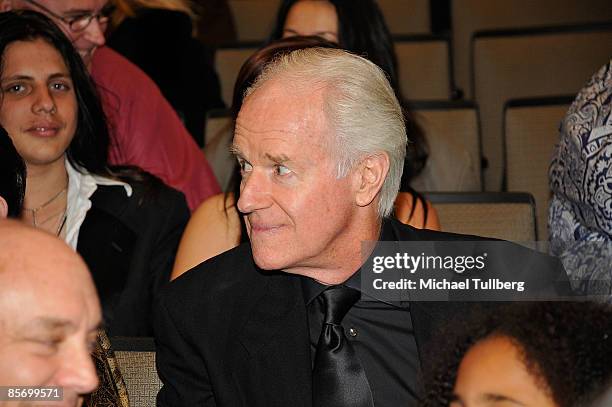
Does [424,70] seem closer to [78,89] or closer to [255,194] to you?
[78,89]

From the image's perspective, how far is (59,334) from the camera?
1.04 meters

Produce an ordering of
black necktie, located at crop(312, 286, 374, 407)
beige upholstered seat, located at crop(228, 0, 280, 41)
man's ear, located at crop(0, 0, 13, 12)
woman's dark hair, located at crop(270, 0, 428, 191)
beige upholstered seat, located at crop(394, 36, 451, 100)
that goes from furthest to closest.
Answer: beige upholstered seat, located at crop(228, 0, 280, 41)
beige upholstered seat, located at crop(394, 36, 451, 100)
woman's dark hair, located at crop(270, 0, 428, 191)
man's ear, located at crop(0, 0, 13, 12)
black necktie, located at crop(312, 286, 374, 407)

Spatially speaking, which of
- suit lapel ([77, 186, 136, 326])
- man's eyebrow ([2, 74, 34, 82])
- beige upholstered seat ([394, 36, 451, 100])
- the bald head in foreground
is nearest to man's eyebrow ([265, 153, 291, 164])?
the bald head in foreground

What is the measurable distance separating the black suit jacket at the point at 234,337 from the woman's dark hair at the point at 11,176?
0.40m

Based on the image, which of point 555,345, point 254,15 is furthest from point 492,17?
point 555,345

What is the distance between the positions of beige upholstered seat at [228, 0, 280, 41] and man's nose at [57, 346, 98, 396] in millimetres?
3629

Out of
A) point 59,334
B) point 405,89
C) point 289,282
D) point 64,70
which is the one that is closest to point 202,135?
point 405,89

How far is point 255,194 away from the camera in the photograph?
61.6 inches

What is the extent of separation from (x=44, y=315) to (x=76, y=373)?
7cm

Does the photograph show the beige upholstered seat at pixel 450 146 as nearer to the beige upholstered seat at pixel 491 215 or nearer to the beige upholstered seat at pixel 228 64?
the beige upholstered seat at pixel 491 215

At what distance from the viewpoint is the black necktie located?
1.51 meters

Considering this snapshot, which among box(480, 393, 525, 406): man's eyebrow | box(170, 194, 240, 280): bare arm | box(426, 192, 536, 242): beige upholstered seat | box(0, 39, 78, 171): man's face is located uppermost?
box(480, 393, 525, 406): man's eyebrow

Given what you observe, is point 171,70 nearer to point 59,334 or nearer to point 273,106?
point 273,106

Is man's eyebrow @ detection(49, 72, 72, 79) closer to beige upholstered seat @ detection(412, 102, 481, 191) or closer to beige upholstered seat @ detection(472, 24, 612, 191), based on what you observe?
beige upholstered seat @ detection(412, 102, 481, 191)
